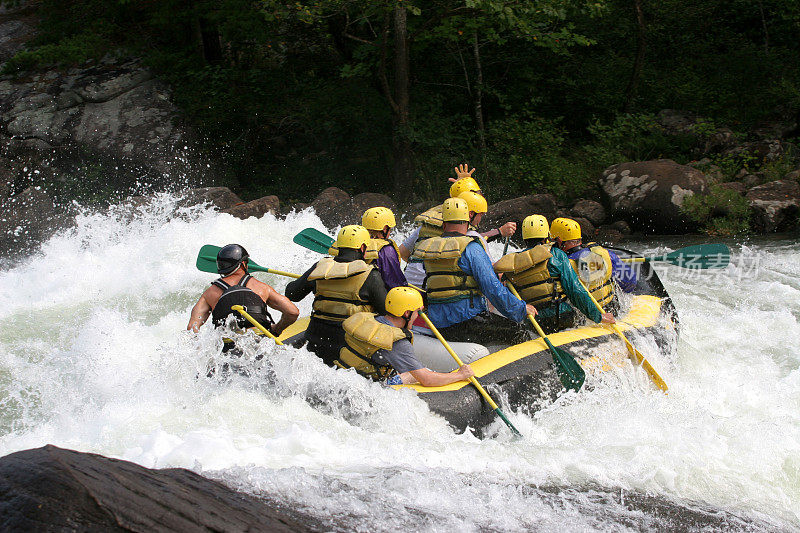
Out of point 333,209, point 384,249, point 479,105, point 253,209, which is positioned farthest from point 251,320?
point 479,105

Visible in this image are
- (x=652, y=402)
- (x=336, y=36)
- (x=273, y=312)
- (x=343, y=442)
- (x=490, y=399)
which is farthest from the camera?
(x=336, y=36)

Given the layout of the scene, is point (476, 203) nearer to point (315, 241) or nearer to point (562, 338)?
point (562, 338)

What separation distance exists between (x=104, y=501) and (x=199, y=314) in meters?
2.32

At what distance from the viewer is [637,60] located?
13.4 metres

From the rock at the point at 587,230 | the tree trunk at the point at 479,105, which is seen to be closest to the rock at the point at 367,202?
the tree trunk at the point at 479,105

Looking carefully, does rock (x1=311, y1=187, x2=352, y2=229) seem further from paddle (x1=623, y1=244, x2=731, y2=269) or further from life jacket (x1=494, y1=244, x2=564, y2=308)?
life jacket (x1=494, y1=244, x2=564, y2=308)

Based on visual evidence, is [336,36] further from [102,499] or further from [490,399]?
[102,499]

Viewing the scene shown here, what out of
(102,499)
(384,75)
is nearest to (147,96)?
(384,75)

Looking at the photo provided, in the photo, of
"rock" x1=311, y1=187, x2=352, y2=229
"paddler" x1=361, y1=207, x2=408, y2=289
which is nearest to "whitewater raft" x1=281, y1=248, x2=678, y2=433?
"paddler" x1=361, y1=207, x2=408, y2=289

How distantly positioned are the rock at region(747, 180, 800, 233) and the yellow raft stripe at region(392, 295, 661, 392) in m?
5.84

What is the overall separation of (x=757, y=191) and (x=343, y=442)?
31.6 ft

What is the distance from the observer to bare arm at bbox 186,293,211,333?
14.5 feet

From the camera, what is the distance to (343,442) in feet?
12.0

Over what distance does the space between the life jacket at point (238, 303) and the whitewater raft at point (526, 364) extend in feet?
1.41
